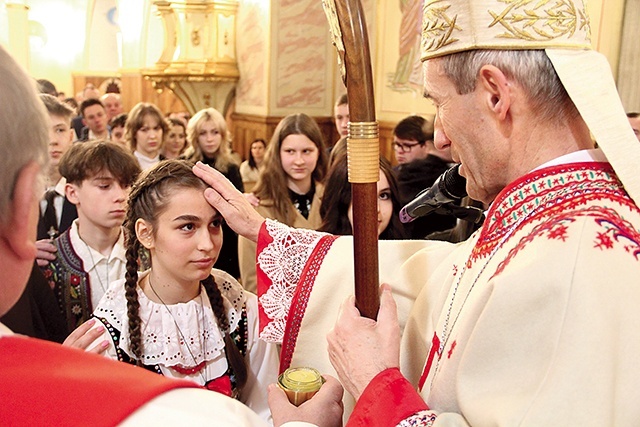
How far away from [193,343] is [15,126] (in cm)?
143

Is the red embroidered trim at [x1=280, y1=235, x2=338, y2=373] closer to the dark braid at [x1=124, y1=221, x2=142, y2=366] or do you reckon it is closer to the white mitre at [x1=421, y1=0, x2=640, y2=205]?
the dark braid at [x1=124, y1=221, x2=142, y2=366]

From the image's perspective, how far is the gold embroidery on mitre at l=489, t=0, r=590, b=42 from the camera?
54.9 inches

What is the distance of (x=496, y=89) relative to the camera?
A: 1.39 m

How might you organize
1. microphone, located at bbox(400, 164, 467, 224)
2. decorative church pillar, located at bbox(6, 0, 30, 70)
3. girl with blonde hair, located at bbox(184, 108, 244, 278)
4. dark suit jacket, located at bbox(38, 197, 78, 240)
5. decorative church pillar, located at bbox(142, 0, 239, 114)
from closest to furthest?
microphone, located at bbox(400, 164, 467, 224), dark suit jacket, located at bbox(38, 197, 78, 240), girl with blonde hair, located at bbox(184, 108, 244, 278), decorative church pillar, located at bbox(142, 0, 239, 114), decorative church pillar, located at bbox(6, 0, 30, 70)

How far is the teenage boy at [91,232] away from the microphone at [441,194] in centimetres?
120

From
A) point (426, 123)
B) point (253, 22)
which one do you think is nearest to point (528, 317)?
point (426, 123)

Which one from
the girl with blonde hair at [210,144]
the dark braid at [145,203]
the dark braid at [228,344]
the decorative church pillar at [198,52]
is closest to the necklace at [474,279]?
the dark braid at [228,344]

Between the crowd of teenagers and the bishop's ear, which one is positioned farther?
the bishop's ear

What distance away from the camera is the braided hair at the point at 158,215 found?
7.05ft

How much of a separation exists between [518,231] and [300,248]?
0.91m

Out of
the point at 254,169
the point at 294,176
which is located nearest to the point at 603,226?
the point at 294,176

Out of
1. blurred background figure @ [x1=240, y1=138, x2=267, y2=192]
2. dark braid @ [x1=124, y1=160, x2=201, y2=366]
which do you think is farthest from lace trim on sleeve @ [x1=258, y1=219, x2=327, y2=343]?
blurred background figure @ [x1=240, y1=138, x2=267, y2=192]

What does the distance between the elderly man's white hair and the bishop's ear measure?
900 mm

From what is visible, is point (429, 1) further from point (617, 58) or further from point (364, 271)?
point (617, 58)
